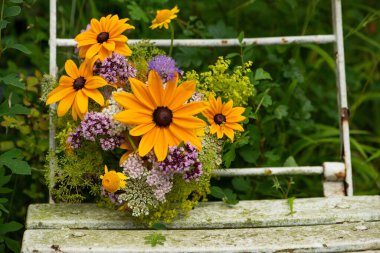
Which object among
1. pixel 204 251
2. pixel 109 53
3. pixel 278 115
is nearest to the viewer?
pixel 204 251

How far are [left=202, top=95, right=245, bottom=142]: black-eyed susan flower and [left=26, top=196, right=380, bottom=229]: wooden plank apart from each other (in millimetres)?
270

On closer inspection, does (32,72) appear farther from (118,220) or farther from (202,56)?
(118,220)

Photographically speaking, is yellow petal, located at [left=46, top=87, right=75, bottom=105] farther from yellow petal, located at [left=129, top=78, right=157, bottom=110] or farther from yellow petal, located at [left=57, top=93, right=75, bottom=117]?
yellow petal, located at [left=129, top=78, right=157, bottom=110]

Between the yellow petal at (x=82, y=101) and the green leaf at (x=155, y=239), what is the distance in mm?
426

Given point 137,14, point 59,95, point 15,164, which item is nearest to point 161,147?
point 59,95

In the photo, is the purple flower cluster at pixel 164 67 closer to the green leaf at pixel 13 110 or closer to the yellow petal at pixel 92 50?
the yellow petal at pixel 92 50

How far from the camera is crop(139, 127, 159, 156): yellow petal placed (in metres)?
2.02

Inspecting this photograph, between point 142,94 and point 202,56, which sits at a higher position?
point 202,56

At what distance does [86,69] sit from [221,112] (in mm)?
444

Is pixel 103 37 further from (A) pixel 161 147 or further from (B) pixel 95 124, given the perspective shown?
(A) pixel 161 147

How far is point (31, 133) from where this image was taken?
2834 mm

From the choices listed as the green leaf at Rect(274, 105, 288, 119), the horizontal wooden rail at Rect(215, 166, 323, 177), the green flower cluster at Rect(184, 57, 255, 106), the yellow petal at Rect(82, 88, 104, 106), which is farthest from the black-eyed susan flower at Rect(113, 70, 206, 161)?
the green leaf at Rect(274, 105, 288, 119)

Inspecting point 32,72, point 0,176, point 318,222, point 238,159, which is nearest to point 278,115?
point 238,159

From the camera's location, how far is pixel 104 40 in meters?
2.19
